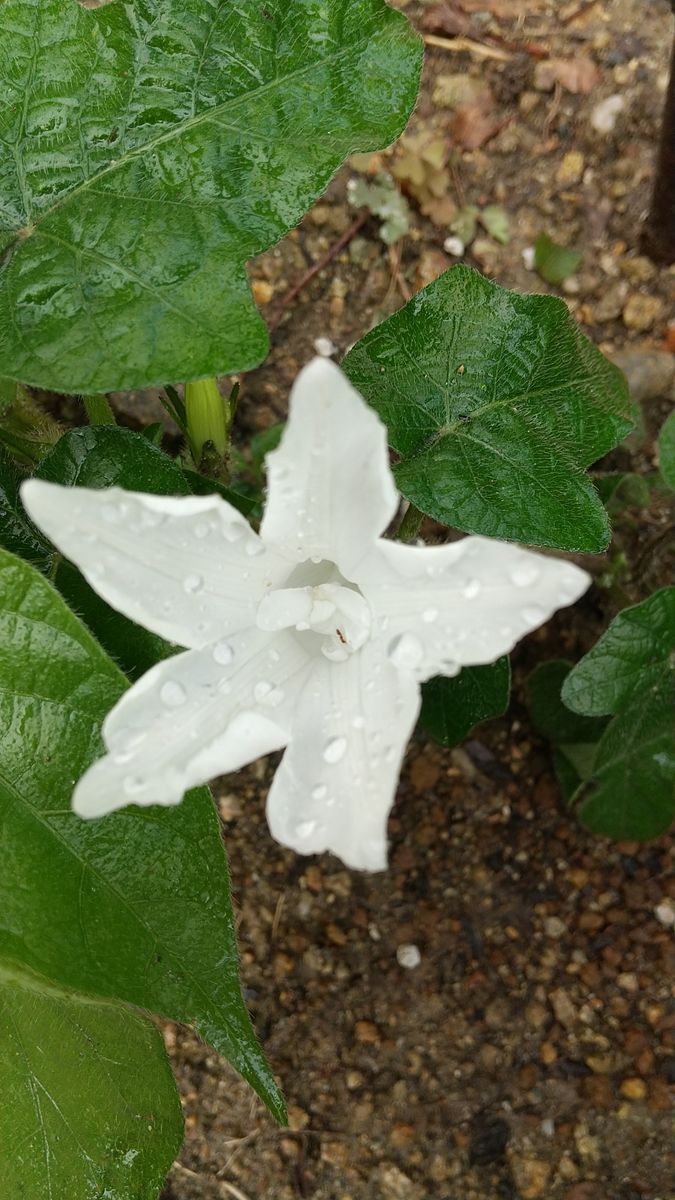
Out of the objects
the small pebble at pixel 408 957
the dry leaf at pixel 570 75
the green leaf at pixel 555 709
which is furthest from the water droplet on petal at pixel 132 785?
the dry leaf at pixel 570 75

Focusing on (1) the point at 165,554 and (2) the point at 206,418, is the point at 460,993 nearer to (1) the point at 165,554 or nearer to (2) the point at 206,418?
(2) the point at 206,418

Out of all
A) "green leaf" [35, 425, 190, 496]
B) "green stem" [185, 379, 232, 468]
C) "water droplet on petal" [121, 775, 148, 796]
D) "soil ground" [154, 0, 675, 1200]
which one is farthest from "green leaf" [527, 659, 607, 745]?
"water droplet on petal" [121, 775, 148, 796]

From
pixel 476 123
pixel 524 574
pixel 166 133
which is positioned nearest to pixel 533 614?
pixel 524 574

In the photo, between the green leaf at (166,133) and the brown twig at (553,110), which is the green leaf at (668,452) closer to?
the green leaf at (166,133)

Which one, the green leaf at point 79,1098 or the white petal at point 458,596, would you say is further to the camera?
the green leaf at point 79,1098

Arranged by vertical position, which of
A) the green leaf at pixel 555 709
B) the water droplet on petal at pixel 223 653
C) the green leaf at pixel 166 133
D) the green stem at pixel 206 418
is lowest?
the green leaf at pixel 555 709

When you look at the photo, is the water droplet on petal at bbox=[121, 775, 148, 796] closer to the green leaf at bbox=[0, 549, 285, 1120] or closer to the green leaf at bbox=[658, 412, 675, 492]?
the green leaf at bbox=[0, 549, 285, 1120]

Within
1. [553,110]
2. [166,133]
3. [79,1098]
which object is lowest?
[79,1098]
